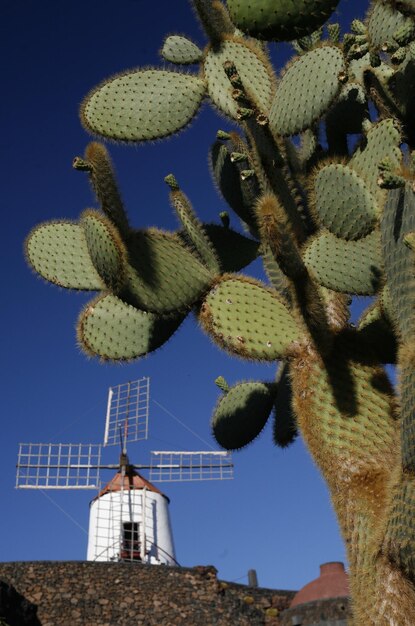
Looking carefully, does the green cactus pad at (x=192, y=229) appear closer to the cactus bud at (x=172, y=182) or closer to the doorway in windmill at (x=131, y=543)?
the cactus bud at (x=172, y=182)

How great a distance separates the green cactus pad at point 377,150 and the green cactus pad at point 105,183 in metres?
1.12

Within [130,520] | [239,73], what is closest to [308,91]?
[239,73]

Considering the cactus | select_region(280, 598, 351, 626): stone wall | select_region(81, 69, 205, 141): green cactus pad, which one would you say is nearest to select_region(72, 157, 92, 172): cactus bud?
the cactus

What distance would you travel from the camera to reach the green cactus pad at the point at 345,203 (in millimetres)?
3314

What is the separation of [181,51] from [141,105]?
0.82 metres

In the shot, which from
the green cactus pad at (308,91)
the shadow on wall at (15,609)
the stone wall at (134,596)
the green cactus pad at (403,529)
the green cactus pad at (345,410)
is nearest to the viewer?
the green cactus pad at (403,529)

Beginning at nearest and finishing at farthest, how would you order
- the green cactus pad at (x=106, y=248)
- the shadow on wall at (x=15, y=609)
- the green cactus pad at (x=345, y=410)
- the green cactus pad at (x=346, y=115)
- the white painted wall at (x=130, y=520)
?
1. the green cactus pad at (x=345, y=410)
2. the green cactus pad at (x=106, y=248)
3. the green cactus pad at (x=346, y=115)
4. the shadow on wall at (x=15, y=609)
5. the white painted wall at (x=130, y=520)

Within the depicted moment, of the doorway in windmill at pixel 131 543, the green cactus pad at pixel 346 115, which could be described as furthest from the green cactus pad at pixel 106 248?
the doorway in windmill at pixel 131 543

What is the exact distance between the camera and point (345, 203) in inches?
131

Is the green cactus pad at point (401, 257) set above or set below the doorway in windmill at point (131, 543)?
below

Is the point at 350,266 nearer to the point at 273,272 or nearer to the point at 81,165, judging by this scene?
the point at 273,272

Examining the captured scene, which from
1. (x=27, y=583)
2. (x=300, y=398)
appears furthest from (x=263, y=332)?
(x=27, y=583)

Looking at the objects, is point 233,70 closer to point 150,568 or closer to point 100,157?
point 100,157

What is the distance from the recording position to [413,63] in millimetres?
3986
